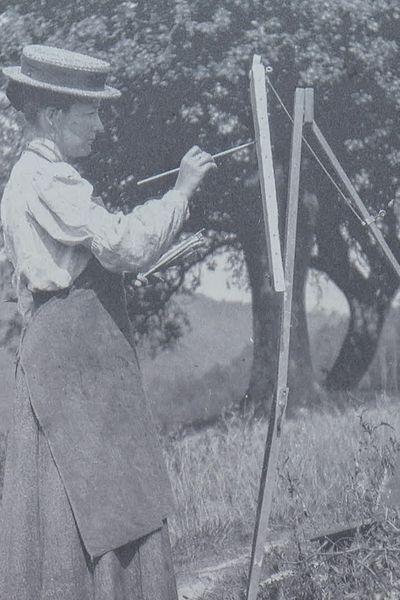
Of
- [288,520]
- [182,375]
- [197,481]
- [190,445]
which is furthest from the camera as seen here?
[182,375]

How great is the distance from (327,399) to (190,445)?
213 centimetres

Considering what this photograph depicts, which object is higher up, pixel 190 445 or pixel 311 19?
pixel 311 19

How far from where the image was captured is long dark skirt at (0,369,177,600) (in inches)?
114

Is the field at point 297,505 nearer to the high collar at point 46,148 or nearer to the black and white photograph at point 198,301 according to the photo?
the black and white photograph at point 198,301

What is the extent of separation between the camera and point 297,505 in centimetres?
395

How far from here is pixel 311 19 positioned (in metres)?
7.78

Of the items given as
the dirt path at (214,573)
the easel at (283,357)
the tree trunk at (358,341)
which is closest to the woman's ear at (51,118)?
the easel at (283,357)

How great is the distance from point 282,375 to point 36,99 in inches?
51.8

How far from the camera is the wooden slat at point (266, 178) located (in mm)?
3199

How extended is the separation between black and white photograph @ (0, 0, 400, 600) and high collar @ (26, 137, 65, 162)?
0.4 inches

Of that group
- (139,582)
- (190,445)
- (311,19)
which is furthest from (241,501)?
(311,19)

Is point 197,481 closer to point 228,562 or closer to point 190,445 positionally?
point 228,562

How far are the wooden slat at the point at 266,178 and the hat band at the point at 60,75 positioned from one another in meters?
0.62

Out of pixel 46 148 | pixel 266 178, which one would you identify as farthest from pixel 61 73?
pixel 266 178
